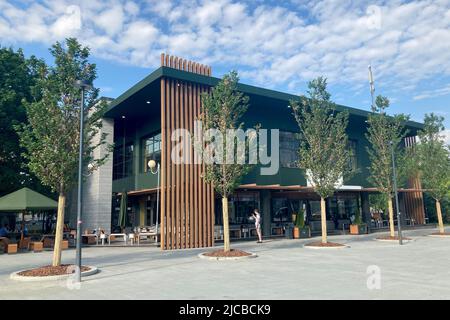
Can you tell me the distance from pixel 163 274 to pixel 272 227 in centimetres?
1547

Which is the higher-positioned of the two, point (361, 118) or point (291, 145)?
point (361, 118)

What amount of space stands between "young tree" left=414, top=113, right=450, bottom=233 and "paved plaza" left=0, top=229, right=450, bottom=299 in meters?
10.5

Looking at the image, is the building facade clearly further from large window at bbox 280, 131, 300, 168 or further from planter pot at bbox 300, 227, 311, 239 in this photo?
planter pot at bbox 300, 227, 311, 239

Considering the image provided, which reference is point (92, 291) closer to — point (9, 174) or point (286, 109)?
point (9, 174)

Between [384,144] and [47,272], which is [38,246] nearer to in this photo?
[47,272]

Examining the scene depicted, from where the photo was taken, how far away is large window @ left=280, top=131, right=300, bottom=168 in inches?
1000

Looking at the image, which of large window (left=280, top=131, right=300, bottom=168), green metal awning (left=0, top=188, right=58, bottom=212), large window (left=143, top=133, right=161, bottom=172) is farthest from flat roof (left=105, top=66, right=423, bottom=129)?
green metal awning (left=0, top=188, right=58, bottom=212)

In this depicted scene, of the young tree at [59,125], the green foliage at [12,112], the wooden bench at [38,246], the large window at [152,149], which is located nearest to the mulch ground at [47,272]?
the young tree at [59,125]

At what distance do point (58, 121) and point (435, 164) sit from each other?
77.1 ft

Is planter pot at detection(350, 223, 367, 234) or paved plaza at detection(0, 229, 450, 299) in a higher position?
planter pot at detection(350, 223, 367, 234)

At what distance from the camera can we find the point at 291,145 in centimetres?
2614

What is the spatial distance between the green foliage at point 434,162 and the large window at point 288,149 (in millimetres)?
8429

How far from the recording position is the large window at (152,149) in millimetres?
23684
